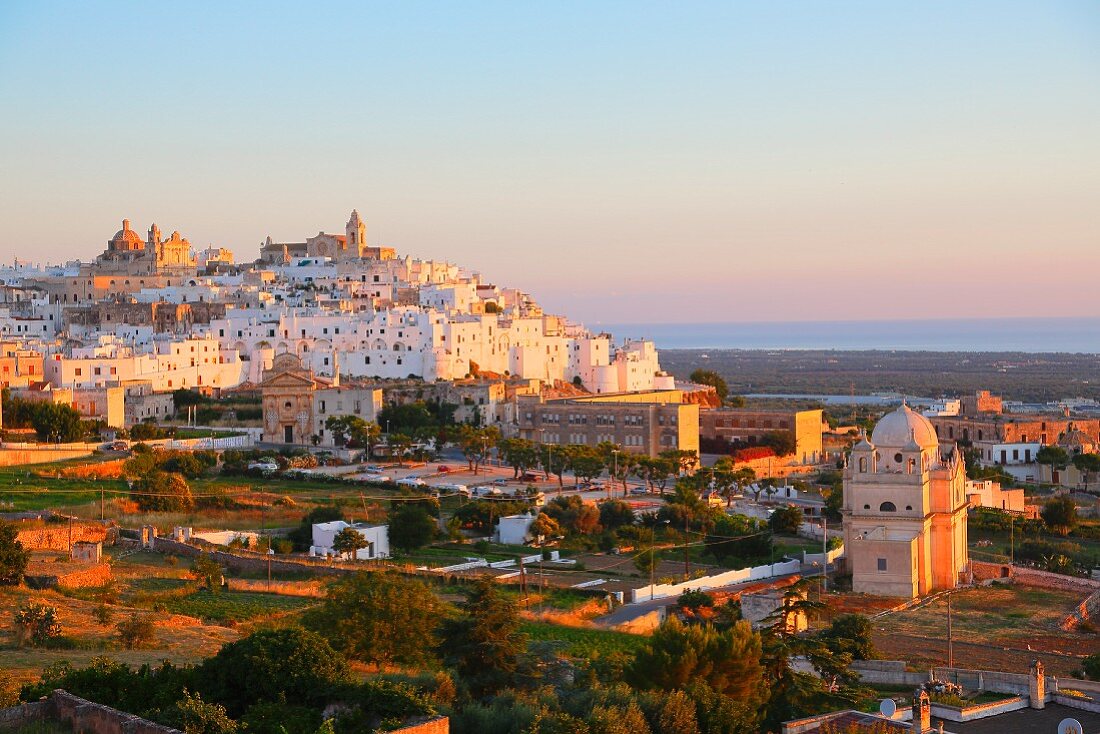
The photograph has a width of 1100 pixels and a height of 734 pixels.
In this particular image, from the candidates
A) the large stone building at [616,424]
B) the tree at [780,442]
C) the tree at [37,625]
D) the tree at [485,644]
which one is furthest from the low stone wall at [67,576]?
the tree at [780,442]

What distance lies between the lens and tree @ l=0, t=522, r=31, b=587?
28031 mm

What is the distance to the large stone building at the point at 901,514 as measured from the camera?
110ft

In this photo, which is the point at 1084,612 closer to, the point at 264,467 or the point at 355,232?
the point at 264,467

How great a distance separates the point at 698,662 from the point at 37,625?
1017cm

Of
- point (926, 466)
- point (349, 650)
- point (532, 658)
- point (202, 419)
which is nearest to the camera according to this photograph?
point (532, 658)

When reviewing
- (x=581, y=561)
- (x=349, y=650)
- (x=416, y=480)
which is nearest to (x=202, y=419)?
(x=416, y=480)

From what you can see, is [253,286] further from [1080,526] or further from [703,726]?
[703,726]

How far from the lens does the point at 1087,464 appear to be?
185ft

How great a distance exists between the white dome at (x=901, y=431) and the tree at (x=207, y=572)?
1455 cm

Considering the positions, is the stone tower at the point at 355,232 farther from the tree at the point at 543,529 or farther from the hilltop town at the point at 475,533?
the tree at the point at 543,529

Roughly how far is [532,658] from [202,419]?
42.0 m

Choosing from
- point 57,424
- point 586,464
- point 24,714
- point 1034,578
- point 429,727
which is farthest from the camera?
point 57,424

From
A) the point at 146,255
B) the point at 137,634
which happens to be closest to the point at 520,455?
the point at 137,634

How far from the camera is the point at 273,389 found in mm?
57219
